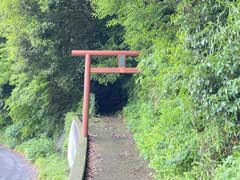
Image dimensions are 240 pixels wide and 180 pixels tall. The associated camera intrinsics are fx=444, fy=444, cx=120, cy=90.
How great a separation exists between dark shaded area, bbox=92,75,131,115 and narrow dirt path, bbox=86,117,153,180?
2306mm

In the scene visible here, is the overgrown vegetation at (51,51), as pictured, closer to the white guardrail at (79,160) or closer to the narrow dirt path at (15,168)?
the narrow dirt path at (15,168)

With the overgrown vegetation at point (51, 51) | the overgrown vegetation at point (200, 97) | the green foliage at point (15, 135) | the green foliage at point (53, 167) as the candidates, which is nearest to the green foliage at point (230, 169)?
the overgrown vegetation at point (200, 97)

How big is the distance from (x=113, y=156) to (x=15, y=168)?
6490 millimetres

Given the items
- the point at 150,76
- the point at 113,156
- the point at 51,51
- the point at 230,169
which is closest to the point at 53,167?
the point at 51,51

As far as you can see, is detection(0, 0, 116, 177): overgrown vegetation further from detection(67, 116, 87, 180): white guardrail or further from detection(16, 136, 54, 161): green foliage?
detection(67, 116, 87, 180): white guardrail

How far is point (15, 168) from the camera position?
42.9 ft

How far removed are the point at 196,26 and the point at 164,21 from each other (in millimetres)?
2644

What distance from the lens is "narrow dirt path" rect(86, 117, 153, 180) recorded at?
248 inches

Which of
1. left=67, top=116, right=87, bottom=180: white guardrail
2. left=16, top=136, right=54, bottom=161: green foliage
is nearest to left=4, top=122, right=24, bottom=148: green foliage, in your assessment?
left=16, top=136, right=54, bottom=161: green foliage

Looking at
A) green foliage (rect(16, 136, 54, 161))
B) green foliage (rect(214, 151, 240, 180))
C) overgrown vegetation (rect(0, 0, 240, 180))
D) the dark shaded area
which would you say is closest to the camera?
green foliage (rect(214, 151, 240, 180))

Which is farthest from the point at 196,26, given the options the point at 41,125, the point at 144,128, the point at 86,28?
the point at 41,125

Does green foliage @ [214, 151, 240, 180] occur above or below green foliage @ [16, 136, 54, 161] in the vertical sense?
above

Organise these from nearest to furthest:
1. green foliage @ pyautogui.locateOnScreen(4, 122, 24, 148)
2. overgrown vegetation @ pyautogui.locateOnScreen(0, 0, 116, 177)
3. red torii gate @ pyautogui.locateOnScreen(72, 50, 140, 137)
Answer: red torii gate @ pyautogui.locateOnScreen(72, 50, 140, 137) → overgrown vegetation @ pyautogui.locateOnScreen(0, 0, 116, 177) → green foliage @ pyautogui.locateOnScreen(4, 122, 24, 148)

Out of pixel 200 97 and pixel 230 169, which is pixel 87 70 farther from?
pixel 230 169
